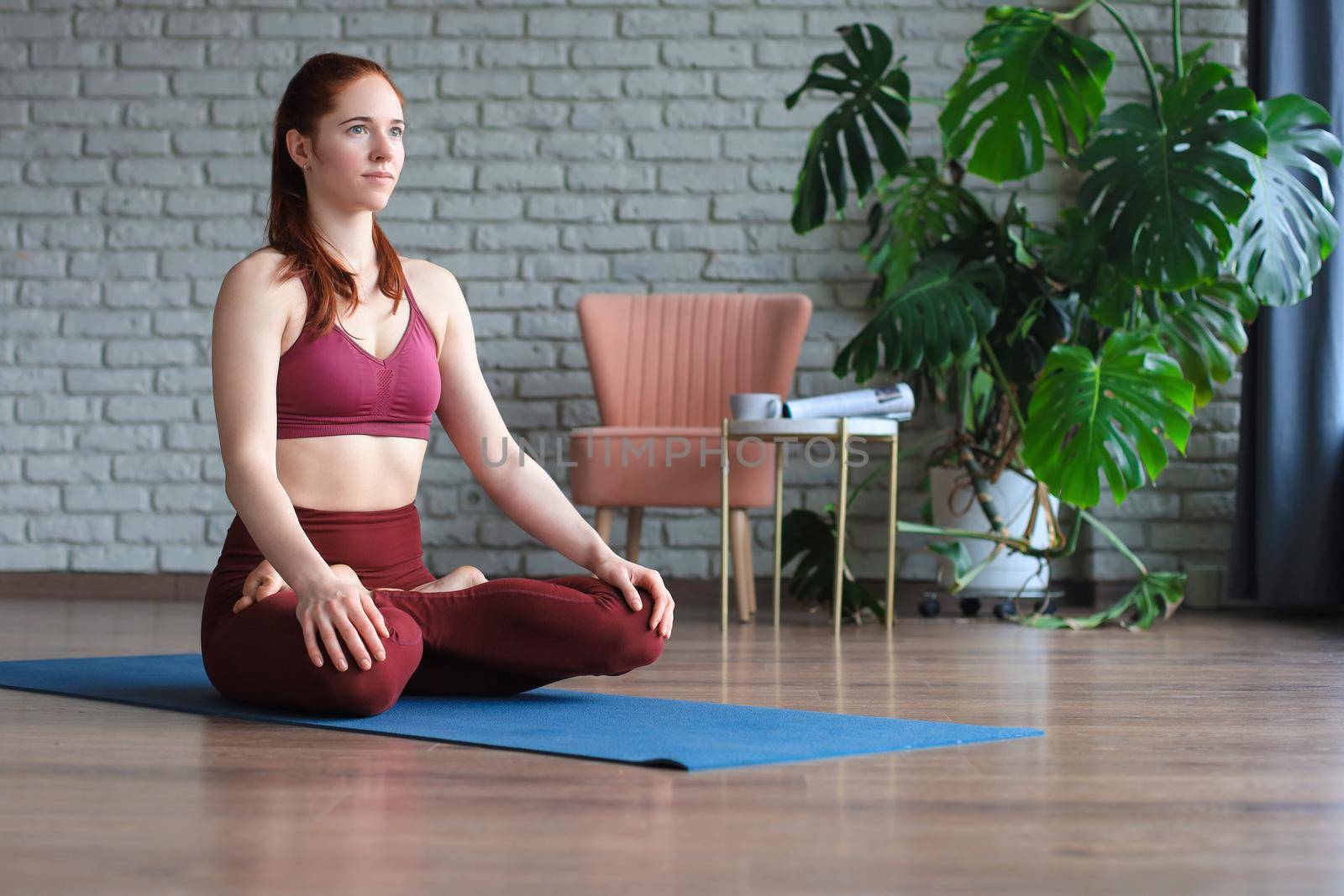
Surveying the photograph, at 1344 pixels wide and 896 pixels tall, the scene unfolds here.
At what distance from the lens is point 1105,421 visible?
296cm

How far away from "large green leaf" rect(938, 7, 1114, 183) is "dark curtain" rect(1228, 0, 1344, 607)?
60cm

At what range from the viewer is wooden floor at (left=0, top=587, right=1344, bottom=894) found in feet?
3.09

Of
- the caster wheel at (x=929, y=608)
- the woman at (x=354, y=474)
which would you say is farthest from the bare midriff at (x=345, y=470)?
the caster wheel at (x=929, y=608)

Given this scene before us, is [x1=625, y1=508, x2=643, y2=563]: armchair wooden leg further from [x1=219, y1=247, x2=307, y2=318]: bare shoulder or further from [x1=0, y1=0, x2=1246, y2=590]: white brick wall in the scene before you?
[x1=219, y1=247, x2=307, y2=318]: bare shoulder

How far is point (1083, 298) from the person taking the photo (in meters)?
3.37

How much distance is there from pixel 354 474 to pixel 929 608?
2224 mm

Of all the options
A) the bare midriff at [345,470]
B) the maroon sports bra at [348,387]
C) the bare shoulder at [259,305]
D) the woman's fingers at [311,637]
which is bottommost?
the woman's fingers at [311,637]

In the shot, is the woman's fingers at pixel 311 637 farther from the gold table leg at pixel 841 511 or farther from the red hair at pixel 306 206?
the gold table leg at pixel 841 511

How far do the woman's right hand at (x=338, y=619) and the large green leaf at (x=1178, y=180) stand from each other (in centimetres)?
208

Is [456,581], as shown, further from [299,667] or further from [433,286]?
[433,286]

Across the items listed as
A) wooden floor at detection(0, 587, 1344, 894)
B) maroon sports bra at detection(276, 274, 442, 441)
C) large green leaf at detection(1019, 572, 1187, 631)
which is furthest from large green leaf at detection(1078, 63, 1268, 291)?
maroon sports bra at detection(276, 274, 442, 441)

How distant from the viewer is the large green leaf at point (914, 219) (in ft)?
12.3

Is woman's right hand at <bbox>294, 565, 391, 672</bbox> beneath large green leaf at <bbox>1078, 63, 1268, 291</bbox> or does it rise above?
beneath

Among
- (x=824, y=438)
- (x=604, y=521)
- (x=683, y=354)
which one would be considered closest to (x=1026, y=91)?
(x=824, y=438)
